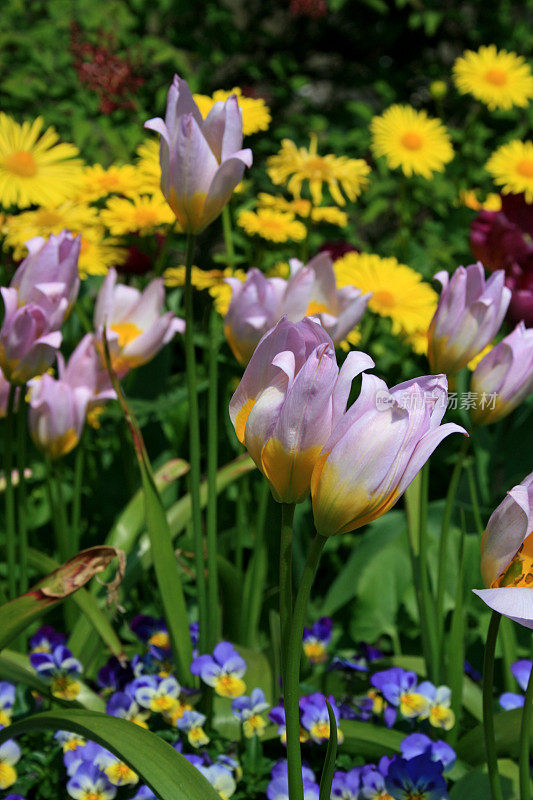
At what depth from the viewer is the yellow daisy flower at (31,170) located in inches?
58.6

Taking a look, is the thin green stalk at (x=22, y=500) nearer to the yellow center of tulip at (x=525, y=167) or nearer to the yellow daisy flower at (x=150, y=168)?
the yellow daisy flower at (x=150, y=168)

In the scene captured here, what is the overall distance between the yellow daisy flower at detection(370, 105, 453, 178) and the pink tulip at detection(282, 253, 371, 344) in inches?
42.0

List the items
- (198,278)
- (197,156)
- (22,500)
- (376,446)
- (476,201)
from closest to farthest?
1. (376,446)
2. (197,156)
3. (22,500)
4. (198,278)
5. (476,201)

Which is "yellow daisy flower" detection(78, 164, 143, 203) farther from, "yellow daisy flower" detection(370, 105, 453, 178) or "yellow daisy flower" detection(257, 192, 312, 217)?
"yellow daisy flower" detection(370, 105, 453, 178)

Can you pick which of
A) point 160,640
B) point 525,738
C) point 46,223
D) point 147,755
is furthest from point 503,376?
point 46,223

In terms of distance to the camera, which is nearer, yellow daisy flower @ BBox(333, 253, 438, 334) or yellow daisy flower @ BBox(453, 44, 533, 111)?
yellow daisy flower @ BBox(333, 253, 438, 334)

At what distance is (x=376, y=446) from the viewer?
589 mm

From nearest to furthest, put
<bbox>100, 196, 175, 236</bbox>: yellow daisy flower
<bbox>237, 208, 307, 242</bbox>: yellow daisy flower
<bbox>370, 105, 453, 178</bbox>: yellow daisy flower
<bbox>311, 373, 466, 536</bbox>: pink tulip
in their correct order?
1. <bbox>311, 373, 466, 536</bbox>: pink tulip
2. <bbox>100, 196, 175, 236</bbox>: yellow daisy flower
3. <bbox>237, 208, 307, 242</bbox>: yellow daisy flower
4. <bbox>370, 105, 453, 178</bbox>: yellow daisy flower

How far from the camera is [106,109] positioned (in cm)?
222

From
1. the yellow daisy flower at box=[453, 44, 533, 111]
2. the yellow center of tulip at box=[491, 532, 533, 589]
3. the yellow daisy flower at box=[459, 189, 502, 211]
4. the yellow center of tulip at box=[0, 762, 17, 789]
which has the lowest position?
the yellow center of tulip at box=[0, 762, 17, 789]

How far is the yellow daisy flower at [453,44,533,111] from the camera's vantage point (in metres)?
2.41

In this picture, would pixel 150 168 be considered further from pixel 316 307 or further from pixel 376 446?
pixel 376 446

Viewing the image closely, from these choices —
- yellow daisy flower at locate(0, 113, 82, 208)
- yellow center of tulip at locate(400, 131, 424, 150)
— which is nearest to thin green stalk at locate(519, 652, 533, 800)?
yellow daisy flower at locate(0, 113, 82, 208)

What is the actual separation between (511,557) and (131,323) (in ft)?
2.67
